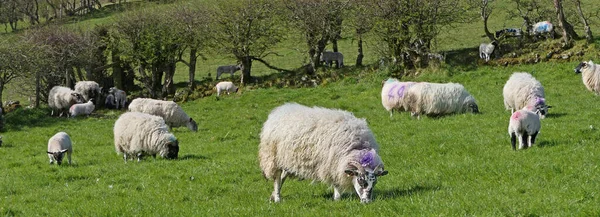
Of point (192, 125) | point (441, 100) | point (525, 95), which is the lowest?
point (192, 125)

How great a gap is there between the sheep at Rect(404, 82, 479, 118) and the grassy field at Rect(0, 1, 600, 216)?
790mm

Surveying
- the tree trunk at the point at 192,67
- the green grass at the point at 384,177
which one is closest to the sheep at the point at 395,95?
the green grass at the point at 384,177

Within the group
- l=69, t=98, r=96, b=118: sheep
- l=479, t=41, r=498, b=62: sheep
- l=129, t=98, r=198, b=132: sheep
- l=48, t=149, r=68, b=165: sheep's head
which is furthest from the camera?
l=479, t=41, r=498, b=62: sheep

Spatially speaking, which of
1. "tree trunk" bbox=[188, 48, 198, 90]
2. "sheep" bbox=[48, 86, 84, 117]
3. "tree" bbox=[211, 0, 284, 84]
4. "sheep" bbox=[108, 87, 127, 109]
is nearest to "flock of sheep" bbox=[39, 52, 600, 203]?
"sheep" bbox=[48, 86, 84, 117]

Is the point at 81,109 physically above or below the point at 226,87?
below

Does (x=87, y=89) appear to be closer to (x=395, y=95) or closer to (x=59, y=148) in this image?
(x=59, y=148)

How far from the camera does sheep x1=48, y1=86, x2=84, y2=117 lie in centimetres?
3531

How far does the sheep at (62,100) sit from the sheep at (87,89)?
2.08 metres

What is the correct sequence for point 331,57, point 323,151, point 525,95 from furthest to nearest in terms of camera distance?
point 331,57 → point 525,95 → point 323,151

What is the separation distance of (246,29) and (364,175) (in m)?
31.1

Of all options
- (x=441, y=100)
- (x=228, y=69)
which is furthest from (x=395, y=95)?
(x=228, y=69)

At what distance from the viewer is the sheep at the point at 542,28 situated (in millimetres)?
34469

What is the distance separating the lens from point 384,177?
12102 mm

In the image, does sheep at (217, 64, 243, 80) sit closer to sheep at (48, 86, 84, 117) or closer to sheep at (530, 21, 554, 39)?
sheep at (48, 86, 84, 117)
